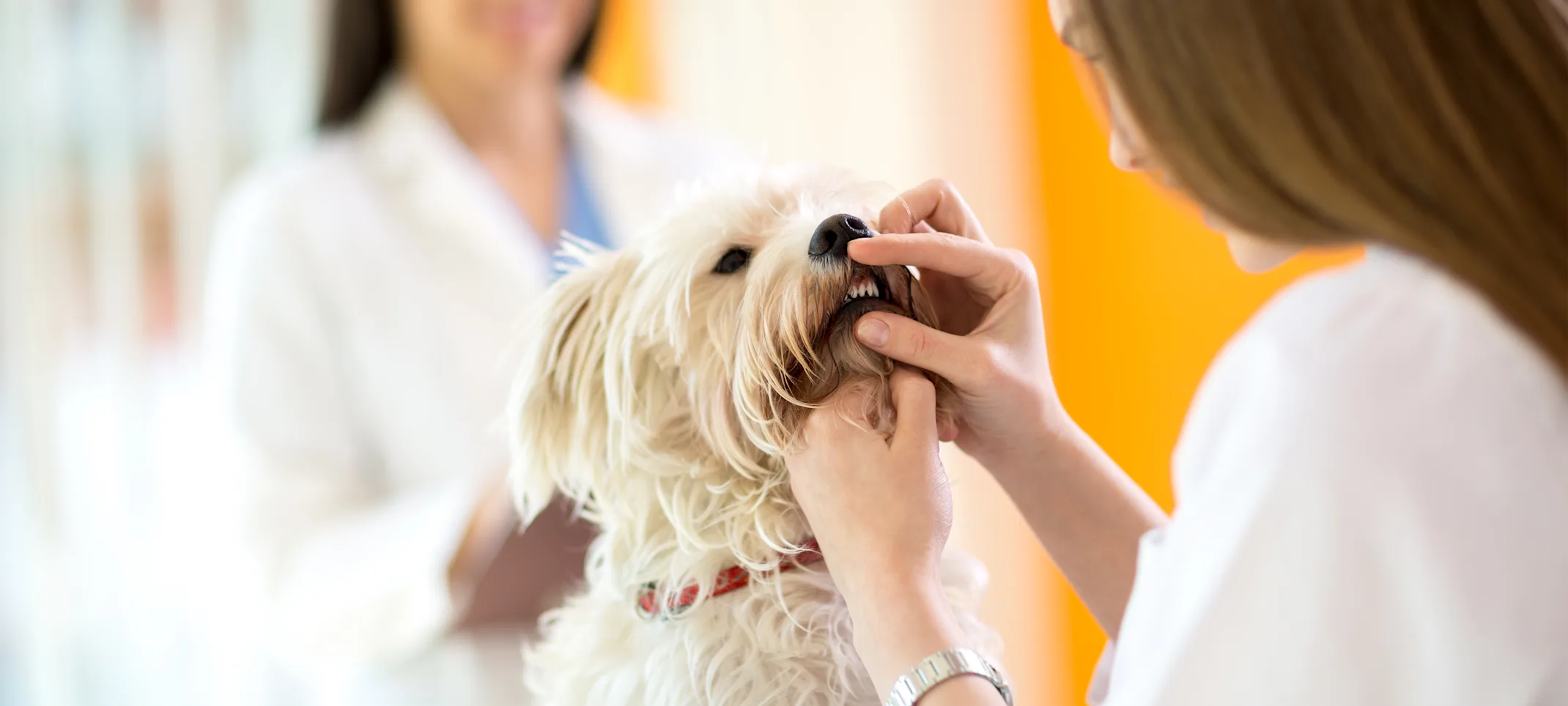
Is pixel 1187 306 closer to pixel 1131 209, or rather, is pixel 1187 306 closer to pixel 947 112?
pixel 1131 209

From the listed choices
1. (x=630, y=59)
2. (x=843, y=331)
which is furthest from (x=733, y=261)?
(x=630, y=59)

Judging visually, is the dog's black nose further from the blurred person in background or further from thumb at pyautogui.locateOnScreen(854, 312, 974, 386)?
the blurred person in background

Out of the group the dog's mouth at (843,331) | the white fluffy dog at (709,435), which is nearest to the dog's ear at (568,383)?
the white fluffy dog at (709,435)

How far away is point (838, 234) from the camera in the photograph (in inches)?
35.7

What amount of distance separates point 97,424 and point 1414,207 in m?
2.37

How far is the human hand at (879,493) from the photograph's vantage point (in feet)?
2.68

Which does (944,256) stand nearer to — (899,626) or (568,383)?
(899,626)

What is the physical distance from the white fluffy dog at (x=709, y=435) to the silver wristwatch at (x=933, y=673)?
213 millimetres

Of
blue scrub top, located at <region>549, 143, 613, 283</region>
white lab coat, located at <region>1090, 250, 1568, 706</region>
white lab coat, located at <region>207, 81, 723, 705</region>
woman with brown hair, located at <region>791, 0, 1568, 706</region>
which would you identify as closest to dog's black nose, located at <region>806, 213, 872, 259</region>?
woman with brown hair, located at <region>791, 0, 1568, 706</region>

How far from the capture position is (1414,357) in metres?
0.61

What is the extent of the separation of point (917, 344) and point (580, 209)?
44.1 inches

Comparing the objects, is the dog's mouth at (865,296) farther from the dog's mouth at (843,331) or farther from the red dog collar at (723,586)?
the red dog collar at (723,586)

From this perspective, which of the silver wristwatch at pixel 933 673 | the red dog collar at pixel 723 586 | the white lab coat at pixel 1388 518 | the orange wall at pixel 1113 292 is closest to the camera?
the white lab coat at pixel 1388 518

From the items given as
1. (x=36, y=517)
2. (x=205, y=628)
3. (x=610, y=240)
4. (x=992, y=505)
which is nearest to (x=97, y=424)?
(x=36, y=517)
